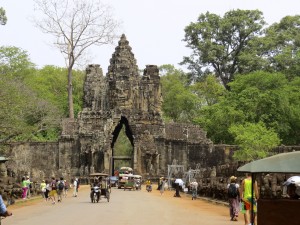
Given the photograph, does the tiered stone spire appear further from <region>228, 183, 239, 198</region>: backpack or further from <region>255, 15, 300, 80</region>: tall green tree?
<region>228, 183, 239, 198</region>: backpack

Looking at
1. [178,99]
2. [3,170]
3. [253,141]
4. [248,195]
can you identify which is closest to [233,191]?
[248,195]

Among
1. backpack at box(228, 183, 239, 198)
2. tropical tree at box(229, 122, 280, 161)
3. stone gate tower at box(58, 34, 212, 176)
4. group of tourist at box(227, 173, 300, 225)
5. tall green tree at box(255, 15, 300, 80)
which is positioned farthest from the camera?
tall green tree at box(255, 15, 300, 80)

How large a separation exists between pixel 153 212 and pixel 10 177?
33.3ft

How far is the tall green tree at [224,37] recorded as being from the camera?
74062 mm

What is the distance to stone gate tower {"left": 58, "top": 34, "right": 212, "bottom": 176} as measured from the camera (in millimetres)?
56094

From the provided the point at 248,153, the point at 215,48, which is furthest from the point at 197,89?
the point at 248,153

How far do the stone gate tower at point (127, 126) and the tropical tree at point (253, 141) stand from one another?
A: 16.4ft

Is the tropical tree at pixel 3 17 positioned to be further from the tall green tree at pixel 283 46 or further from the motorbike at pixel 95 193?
the tall green tree at pixel 283 46

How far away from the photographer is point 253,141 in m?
51.1

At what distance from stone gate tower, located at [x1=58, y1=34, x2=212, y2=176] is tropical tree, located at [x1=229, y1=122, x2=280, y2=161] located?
4985 mm

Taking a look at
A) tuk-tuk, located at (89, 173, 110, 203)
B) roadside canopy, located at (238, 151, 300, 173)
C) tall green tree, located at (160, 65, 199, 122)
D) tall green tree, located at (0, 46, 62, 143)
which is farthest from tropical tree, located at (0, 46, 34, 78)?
roadside canopy, located at (238, 151, 300, 173)

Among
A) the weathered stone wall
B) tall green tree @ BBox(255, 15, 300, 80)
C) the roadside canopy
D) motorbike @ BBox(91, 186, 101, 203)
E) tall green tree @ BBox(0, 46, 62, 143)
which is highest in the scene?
tall green tree @ BBox(255, 15, 300, 80)

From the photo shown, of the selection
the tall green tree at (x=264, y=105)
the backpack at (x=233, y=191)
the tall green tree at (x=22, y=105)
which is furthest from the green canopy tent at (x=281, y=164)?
the tall green tree at (x=264, y=105)

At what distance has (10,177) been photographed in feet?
101
